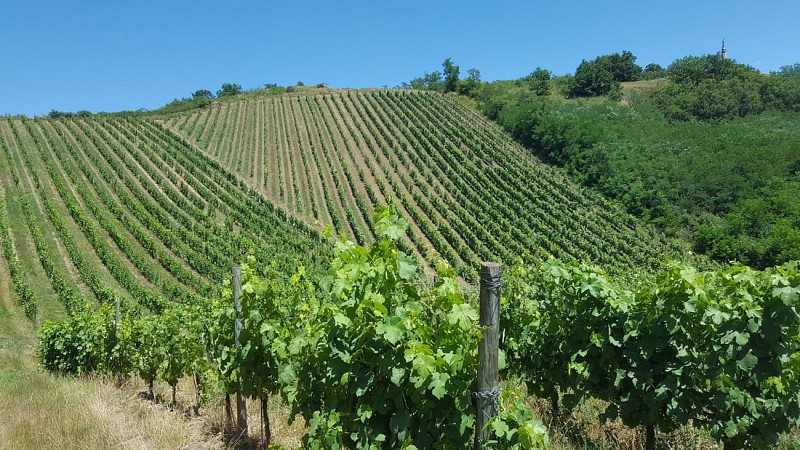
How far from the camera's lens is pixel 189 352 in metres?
8.55

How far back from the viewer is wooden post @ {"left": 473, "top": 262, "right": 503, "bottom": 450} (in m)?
3.10

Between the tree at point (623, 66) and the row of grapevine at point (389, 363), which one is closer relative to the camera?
the row of grapevine at point (389, 363)

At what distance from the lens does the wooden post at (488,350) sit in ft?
10.2

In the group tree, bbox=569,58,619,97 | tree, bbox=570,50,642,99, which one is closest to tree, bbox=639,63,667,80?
tree, bbox=570,50,642,99

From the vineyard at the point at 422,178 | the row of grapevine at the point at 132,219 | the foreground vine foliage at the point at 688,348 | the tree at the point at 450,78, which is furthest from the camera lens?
the tree at the point at 450,78

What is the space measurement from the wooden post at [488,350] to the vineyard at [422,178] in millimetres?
26560

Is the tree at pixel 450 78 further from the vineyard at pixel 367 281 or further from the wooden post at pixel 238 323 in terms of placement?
the wooden post at pixel 238 323

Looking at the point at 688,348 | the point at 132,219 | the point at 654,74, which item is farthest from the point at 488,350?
the point at 654,74

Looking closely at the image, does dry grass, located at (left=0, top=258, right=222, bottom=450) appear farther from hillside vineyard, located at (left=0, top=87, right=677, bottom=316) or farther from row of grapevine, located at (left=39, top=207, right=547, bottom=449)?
hillside vineyard, located at (left=0, top=87, right=677, bottom=316)

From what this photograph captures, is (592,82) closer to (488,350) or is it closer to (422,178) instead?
(422,178)

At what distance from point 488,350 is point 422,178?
4530 centimetres

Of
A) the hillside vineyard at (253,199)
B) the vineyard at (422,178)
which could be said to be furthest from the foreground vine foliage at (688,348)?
the vineyard at (422,178)

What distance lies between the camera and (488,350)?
10.3 feet

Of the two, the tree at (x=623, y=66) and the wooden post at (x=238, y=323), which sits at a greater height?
the tree at (x=623, y=66)
